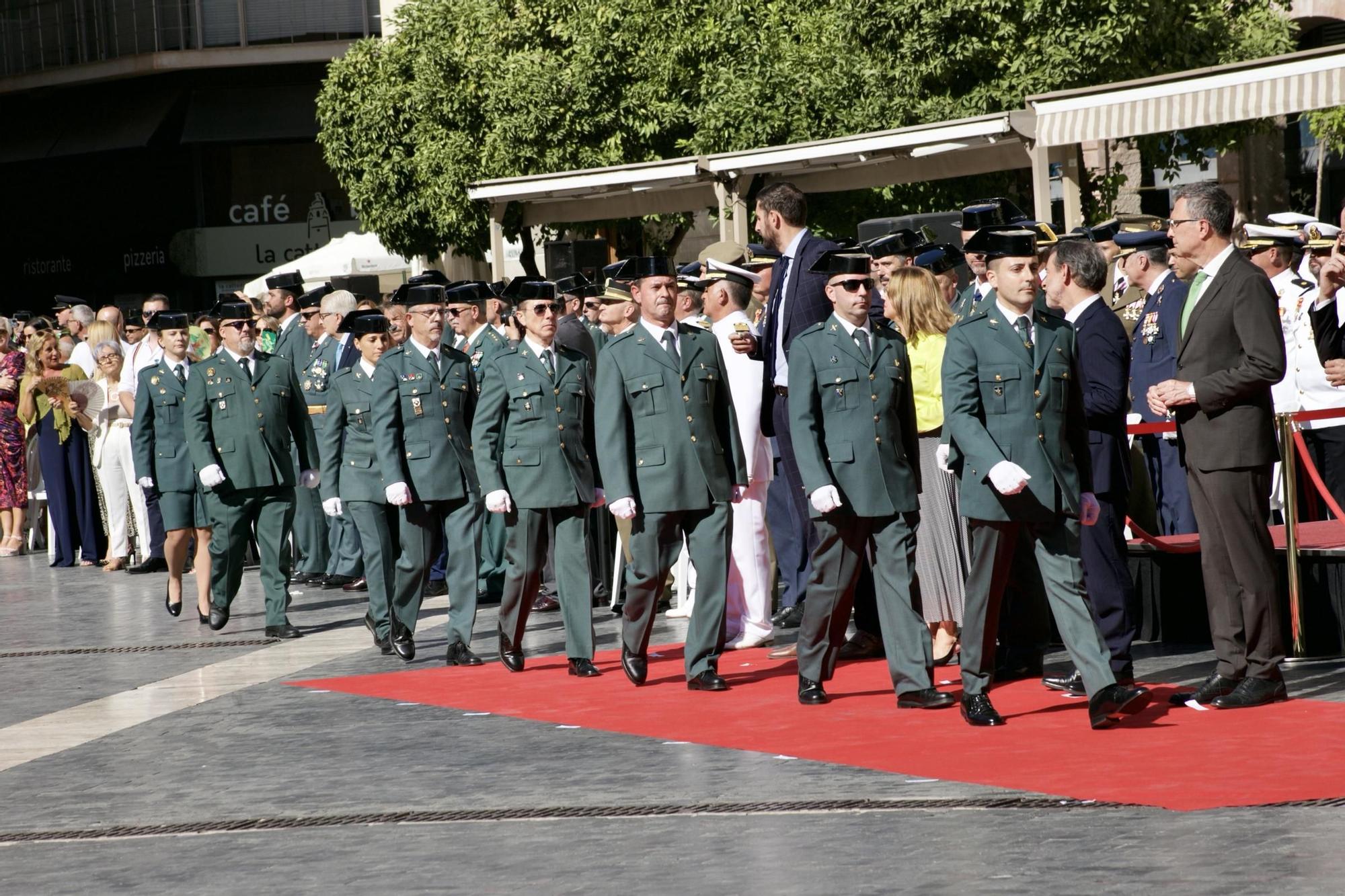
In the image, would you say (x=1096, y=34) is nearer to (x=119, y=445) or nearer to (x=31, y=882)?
(x=119, y=445)

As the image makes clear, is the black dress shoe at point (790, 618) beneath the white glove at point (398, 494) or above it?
beneath

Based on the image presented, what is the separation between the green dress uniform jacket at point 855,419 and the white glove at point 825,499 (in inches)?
1.6

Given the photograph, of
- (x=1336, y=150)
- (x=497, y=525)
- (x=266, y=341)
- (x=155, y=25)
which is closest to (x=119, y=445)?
(x=266, y=341)

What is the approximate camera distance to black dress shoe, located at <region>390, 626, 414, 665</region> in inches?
446

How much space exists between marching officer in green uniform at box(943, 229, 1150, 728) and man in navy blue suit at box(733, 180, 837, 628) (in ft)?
6.23

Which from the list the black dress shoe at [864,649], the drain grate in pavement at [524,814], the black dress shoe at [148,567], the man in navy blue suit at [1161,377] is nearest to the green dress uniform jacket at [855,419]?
the black dress shoe at [864,649]

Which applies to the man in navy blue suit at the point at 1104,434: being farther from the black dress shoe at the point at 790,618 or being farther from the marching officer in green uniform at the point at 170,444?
the marching officer in green uniform at the point at 170,444

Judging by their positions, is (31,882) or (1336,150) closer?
(31,882)

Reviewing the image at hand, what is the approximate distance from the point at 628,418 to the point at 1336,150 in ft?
72.4

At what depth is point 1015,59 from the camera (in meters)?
23.2

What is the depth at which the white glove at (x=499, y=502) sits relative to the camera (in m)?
10.4

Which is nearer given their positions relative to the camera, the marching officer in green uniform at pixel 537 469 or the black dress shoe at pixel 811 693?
the black dress shoe at pixel 811 693

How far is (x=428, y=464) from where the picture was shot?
11.1m

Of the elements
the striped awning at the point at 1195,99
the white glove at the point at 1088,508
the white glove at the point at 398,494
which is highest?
the striped awning at the point at 1195,99
